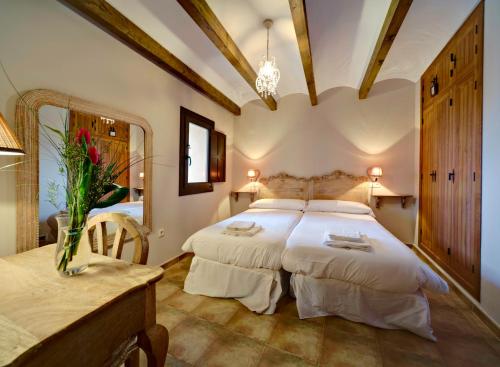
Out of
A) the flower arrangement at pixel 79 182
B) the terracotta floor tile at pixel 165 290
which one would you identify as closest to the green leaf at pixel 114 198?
the flower arrangement at pixel 79 182

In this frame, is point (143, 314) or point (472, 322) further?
point (472, 322)

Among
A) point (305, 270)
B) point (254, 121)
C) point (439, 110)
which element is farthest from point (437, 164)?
point (254, 121)

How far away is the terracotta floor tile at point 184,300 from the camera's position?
1883 mm

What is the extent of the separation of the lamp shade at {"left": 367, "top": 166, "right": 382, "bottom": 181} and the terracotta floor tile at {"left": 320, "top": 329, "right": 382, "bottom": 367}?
2.45 meters

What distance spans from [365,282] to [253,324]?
2.95 ft

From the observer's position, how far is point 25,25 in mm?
1445

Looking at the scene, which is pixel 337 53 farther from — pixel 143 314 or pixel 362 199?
pixel 143 314

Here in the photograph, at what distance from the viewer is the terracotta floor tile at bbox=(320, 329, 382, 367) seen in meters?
1.35

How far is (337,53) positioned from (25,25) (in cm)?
291

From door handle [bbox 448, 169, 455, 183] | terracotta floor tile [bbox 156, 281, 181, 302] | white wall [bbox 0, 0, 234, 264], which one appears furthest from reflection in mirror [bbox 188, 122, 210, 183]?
door handle [bbox 448, 169, 455, 183]

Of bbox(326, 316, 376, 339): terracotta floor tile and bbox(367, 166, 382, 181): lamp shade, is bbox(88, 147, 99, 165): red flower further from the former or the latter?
bbox(367, 166, 382, 181): lamp shade

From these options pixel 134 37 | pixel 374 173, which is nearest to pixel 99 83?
pixel 134 37

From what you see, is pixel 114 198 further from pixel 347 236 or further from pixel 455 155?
pixel 455 155

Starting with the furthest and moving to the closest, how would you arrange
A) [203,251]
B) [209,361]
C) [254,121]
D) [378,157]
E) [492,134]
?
[254,121] < [378,157] < [203,251] < [492,134] < [209,361]
